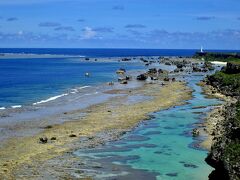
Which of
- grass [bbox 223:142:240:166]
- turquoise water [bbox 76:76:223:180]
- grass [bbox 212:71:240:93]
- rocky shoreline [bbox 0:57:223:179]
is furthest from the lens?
grass [bbox 212:71:240:93]

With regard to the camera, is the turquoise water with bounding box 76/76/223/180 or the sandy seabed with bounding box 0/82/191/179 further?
the sandy seabed with bounding box 0/82/191/179

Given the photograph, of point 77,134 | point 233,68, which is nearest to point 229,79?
point 233,68

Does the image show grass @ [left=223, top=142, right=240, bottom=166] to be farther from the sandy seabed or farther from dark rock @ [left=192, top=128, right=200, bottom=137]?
dark rock @ [left=192, top=128, right=200, bottom=137]

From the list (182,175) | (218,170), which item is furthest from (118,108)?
(218,170)

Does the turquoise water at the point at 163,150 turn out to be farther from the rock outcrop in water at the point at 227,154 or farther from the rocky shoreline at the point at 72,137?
the rock outcrop in water at the point at 227,154

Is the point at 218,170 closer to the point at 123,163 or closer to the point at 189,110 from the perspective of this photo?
the point at 123,163

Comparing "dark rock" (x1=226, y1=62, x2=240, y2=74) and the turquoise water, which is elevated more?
"dark rock" (x1=226, y1=62, x2=240, y2=74)

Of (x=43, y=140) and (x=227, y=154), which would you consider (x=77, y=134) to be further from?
(x=227, y=154)

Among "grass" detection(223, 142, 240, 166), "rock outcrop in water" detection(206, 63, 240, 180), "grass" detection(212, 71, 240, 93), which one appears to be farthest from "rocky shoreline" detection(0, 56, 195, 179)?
"grass" detection(223, 142, 240, 166)

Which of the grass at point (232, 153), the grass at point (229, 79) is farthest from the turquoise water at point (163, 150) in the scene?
the grass at point (229, 79)
